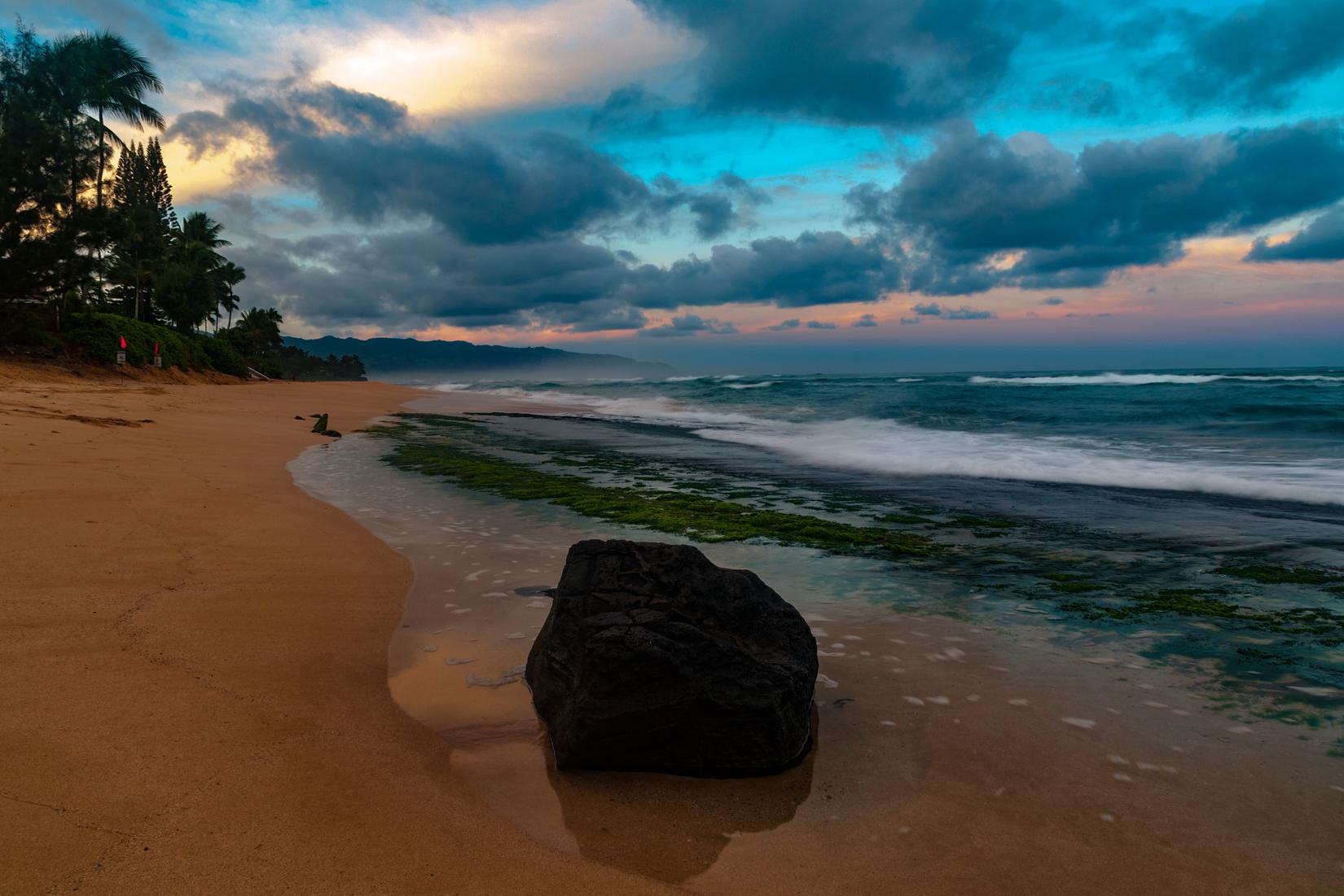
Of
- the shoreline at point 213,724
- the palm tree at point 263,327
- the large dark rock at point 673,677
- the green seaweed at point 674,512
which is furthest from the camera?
the palm tree at point 263,327

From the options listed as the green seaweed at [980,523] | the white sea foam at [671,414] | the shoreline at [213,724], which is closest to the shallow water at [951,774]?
the shoreline at [213,724]

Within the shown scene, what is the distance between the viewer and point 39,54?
33469mm

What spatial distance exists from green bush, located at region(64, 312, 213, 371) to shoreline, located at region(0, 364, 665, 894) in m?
28.0

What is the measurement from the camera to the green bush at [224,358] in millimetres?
41219

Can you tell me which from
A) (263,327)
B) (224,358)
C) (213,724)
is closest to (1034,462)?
(213,724)

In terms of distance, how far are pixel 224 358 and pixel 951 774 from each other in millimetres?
48292

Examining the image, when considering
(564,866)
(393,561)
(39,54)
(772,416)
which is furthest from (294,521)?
(39,54)

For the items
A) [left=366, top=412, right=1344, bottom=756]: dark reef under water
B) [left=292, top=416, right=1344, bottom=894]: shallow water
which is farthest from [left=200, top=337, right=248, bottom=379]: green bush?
[left=292, top=416, right=1344, bottom=894]: shallow water

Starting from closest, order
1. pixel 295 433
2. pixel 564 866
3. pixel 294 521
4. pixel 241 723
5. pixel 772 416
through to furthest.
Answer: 1. pixel 564 866
2. pixel 241 723
3. pixel 294 521
4. pixel 295 433
5. pixel 772 416

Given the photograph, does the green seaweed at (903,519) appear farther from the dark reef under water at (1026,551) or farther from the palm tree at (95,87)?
the palm tree at (95,87)

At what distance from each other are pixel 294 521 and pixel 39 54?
4195 cm

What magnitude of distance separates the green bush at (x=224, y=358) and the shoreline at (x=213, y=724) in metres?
40.3

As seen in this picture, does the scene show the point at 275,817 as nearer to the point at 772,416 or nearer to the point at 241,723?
the point at 241,723

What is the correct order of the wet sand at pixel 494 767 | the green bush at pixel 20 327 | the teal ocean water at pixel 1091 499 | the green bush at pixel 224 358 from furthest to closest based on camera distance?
the green bush at pixel 224 358 < the green bush at pixel 20 327 < the teal ocean water at pixel 1091 499 < the wet sand at pixel 494 767
